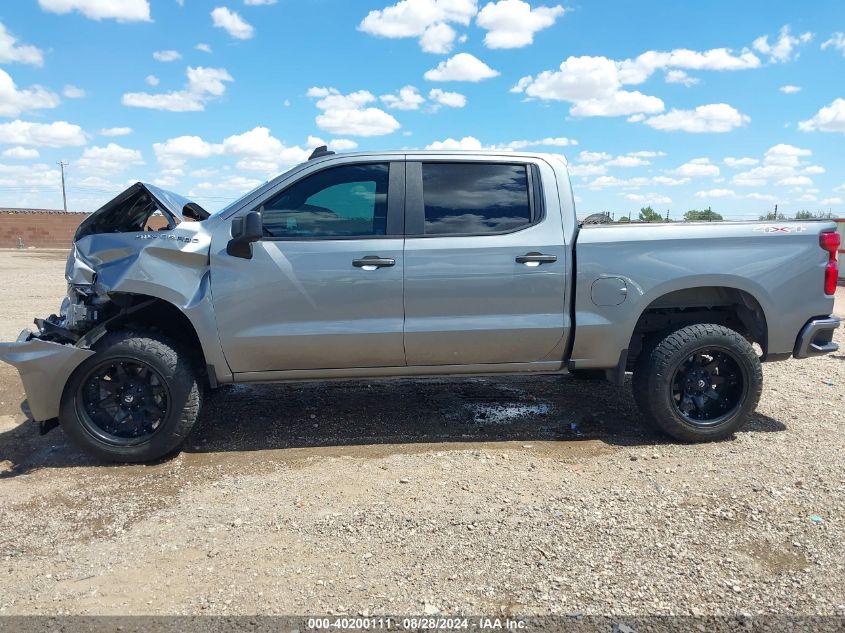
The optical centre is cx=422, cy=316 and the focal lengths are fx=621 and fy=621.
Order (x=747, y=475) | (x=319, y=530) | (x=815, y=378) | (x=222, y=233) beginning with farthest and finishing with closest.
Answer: (x=815, y=378)
(x=222, y=233)
(x=747, y=475)
(x=319, y=530)

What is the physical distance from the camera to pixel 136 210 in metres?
4.81

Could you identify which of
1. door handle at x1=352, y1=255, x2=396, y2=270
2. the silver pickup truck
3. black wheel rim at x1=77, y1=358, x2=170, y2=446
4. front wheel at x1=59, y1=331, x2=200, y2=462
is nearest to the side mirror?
the silver pickup truck

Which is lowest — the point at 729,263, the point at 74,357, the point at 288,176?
the point at 74,357

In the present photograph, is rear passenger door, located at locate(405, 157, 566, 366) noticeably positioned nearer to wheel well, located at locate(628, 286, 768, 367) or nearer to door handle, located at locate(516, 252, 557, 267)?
door handle, located at locate(516, 252, 557, 267)

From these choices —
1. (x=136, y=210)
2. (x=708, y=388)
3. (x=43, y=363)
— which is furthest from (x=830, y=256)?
(x=43, y=363)

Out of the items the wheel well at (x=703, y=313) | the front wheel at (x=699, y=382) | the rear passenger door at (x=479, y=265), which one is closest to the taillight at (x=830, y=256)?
the wheel well at (x=703, y=313)

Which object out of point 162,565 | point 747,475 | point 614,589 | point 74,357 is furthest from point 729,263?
point 74,357

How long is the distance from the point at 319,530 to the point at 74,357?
2036 mm

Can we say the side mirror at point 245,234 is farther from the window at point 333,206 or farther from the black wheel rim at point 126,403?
the black wheel rim at point 126,403

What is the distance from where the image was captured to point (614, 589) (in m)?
2.72

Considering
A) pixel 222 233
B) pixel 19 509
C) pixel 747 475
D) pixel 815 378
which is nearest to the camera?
pixel 19 509

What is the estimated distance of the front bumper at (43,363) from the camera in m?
3.99

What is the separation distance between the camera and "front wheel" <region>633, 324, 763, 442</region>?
14.3ft

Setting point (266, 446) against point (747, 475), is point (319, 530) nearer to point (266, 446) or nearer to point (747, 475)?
point (266, 446)
